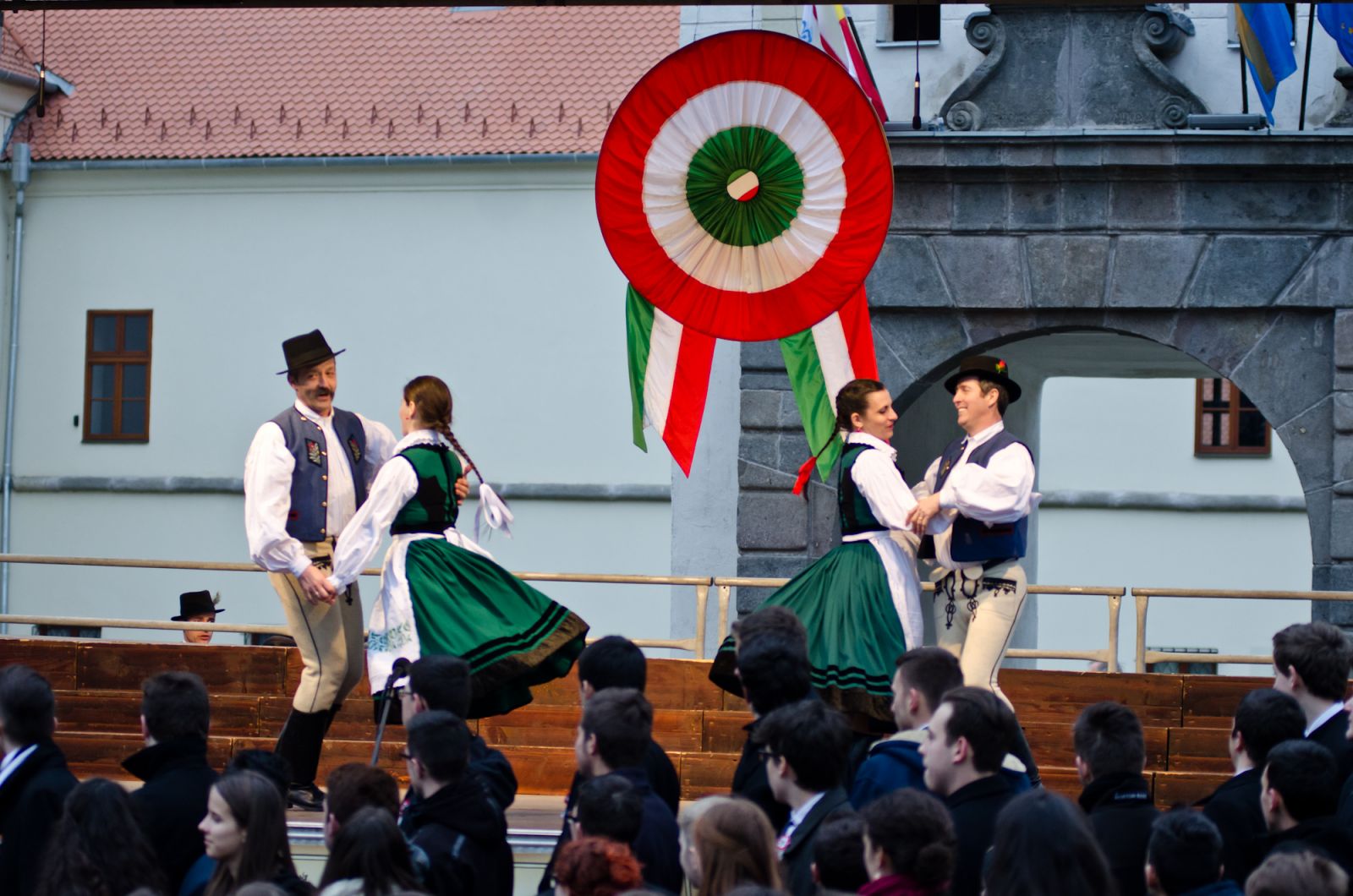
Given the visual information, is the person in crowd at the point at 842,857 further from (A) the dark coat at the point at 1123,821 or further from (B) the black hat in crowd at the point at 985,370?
(B) the black hat in crowd at the point at 985,370

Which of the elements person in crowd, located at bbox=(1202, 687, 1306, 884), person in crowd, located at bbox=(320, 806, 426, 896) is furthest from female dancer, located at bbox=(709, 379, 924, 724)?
person in crowd, located at bbox=(320, 806, 426, 896)

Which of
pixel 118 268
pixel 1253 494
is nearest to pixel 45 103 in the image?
pixel 118 268

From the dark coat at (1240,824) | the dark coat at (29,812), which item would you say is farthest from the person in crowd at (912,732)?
the dark coat at (29,812)

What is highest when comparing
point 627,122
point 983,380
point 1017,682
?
point 627,122

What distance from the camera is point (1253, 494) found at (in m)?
26.8

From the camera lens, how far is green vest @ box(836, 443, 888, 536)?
9.12 meters

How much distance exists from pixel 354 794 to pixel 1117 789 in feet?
7.19

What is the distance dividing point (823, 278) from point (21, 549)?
17.3 metres

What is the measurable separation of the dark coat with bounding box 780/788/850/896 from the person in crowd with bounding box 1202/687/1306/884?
1160 millimetres

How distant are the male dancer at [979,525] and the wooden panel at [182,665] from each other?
478 cm

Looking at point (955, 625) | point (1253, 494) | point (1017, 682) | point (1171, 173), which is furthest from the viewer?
→ point (1253, 494)

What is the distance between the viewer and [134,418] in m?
25.8

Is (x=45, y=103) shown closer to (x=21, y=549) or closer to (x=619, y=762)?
(x=21, y=549)

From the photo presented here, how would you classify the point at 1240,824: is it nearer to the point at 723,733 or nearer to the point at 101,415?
the point at 723,733
